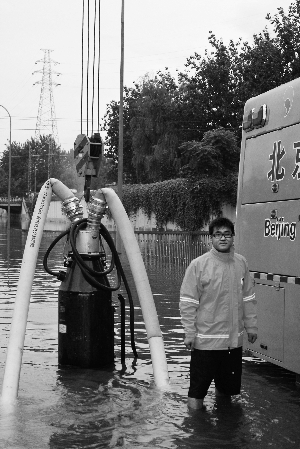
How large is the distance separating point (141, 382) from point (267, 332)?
1.40 metres

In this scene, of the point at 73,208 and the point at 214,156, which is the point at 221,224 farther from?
the point at 214,156

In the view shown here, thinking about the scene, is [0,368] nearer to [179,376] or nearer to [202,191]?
[179,376]

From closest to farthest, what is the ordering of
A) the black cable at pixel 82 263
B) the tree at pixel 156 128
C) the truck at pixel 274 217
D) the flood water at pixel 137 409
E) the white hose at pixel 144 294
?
the flood water at pixel 137 409
the truck at pixel 274 217
the white hose at pixel 144 294
the black cable at pixel 82 263
the tree at pixel 156 128

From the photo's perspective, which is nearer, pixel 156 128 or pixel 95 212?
pixel 95 212

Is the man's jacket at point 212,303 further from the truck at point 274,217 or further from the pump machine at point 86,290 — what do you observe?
the pump machine at point 86,290

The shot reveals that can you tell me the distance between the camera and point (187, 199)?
151 feet

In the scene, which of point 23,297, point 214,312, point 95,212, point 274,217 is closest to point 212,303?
point 214,312

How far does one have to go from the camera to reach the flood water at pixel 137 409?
241 inches

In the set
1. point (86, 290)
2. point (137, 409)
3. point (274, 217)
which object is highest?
point (274, 217)

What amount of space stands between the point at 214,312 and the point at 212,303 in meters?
0.08

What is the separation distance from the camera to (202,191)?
44.6 meters

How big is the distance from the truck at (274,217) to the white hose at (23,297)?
2052 millimetres

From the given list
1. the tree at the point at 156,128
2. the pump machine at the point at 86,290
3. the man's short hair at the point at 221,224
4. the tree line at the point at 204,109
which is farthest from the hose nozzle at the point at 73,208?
the tree at the point at 156,128

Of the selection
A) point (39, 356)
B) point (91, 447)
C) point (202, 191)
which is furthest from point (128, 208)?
point (91, 447)
